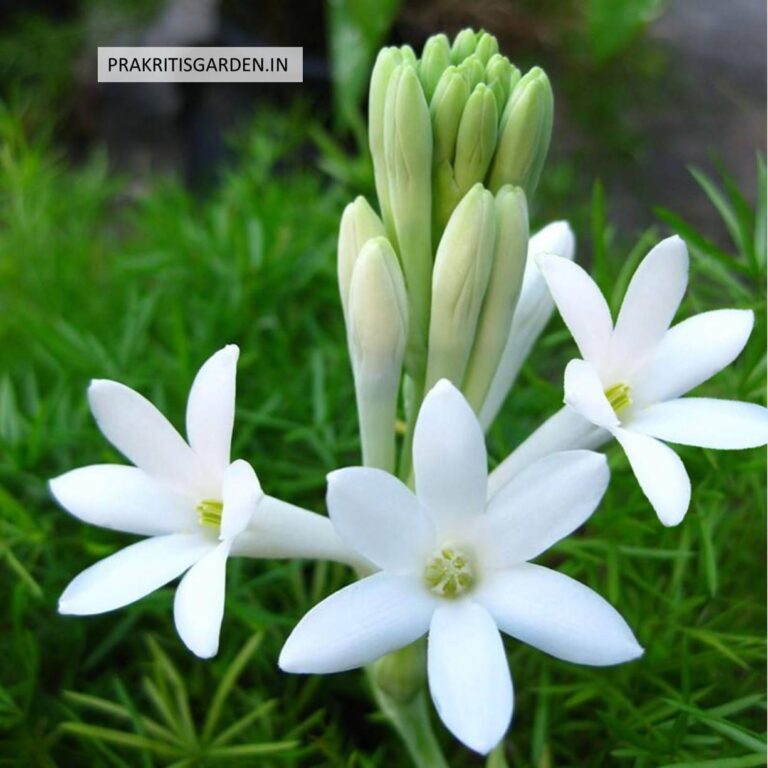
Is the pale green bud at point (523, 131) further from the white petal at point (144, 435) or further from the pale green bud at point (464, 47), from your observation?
the white petal at point (144, 435)

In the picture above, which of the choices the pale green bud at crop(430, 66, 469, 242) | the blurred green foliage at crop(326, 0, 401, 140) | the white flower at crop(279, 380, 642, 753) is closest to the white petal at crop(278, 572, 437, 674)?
the white flower at crop(279, 380, 642, 753)

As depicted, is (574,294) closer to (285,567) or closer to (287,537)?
(287,537)

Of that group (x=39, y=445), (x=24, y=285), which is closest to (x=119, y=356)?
(x=39, y=445)

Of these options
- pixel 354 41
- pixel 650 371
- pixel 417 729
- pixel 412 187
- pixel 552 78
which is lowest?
pixel 417 729

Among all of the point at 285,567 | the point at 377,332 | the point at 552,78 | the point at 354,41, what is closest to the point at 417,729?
the point at 285,567

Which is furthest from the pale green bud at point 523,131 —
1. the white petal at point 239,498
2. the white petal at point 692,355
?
the white petal at point 239,498

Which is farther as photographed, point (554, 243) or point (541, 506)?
point (554, 243)

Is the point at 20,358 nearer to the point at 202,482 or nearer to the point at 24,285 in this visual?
the point at 24,285
